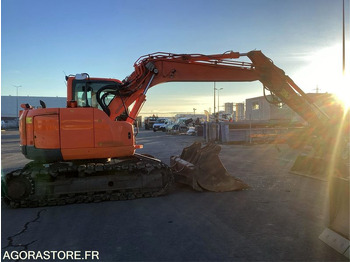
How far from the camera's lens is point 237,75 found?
330 inches

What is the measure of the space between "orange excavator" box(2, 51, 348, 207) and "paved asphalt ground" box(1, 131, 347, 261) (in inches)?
14.3

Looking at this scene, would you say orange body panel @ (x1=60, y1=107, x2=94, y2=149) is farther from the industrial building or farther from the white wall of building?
the white wall of building

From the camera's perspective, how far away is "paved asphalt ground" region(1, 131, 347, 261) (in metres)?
4.01

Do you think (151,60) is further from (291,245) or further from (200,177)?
(291,245)

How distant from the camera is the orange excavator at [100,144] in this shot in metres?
6.39

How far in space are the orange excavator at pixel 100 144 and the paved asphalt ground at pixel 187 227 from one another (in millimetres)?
363

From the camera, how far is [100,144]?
6586 millimetres

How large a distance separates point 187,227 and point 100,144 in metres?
2.89

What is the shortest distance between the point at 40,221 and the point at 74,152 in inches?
65.7

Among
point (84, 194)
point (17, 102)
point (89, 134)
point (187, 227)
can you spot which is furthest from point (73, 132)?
point (17, 102)

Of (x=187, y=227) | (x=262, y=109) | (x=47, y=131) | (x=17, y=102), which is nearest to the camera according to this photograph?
(x=187, y=227)

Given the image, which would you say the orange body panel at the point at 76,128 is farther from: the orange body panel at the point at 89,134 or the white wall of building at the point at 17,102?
the white wall of building at the point at 17,102

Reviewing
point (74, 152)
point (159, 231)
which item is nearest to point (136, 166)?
point (74, 152)

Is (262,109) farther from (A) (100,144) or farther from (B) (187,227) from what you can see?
(B) (187,227)
